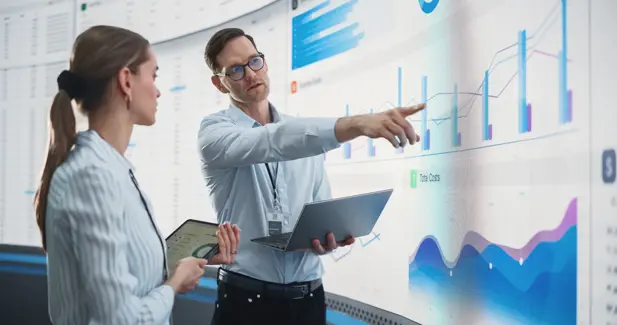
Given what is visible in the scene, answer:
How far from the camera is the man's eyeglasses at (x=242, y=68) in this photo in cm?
151

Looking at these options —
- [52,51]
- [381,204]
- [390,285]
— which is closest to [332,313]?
[390,285]

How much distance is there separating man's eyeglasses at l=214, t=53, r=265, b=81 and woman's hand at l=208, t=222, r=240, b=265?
52 centimetres

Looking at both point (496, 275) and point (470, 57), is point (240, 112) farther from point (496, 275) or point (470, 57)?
point (496, 275)

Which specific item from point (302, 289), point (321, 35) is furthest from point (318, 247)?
point (321, 35)

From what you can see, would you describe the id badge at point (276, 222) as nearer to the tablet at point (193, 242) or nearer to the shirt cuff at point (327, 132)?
the tablet at point (193, 242)

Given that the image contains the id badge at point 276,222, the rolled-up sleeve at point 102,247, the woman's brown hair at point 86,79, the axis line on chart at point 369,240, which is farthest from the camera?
the axis line on chart at point 369,240

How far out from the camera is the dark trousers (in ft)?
4.65

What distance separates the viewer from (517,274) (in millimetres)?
Result: 1277

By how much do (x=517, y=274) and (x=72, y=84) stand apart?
1.10 meters

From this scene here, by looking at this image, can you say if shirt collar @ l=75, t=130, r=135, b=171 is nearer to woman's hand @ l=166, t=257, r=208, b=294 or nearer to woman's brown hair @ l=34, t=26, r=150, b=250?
woman's brown hair @ l=34, t=26, r=150, b=250

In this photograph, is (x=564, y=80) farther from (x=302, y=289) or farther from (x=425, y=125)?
(x=302, y=289)

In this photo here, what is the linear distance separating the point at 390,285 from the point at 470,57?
2.65 feet

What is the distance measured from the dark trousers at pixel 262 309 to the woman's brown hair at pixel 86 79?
62cm

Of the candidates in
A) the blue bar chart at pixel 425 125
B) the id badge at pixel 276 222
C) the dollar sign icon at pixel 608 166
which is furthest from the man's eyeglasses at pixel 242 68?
the dollar sign icon at pixel 608 166
